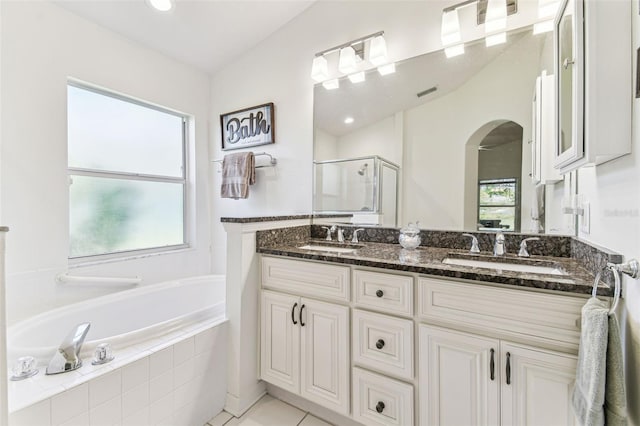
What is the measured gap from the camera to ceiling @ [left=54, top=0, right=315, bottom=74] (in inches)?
76.1

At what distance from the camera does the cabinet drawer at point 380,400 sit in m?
1.23

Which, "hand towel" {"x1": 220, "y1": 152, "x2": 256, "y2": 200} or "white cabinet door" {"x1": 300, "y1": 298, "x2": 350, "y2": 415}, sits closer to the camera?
"white cabinet door" {"x1": 300, "y1": 298, "x2": 350, "y2": 415}

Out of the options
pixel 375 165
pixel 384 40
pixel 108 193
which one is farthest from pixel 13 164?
pixel 384 40

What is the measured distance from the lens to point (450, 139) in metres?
1.69

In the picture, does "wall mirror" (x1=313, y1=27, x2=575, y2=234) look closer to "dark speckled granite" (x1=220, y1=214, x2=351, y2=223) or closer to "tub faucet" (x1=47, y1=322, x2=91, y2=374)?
"dark speckled granite" (x1=220, y1=214, x2=351, y2=223)

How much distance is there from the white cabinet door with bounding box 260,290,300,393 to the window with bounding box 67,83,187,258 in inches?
56.1

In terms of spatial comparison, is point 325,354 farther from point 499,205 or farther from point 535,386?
point 499,205

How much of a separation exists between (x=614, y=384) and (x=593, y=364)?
55 millimetres

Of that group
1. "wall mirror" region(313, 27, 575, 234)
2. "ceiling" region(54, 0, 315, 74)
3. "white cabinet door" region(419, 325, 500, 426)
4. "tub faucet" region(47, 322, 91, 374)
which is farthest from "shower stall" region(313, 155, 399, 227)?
"tub faucet" region(47, 322, 91, 374)

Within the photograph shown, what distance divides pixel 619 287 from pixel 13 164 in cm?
281

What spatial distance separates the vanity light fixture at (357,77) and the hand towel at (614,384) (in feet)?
5.96

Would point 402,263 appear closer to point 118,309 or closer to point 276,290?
point 276,290

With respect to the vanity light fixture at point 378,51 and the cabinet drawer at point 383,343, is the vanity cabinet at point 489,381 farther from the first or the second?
the vanity light fixture at point 378,51

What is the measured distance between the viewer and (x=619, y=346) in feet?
2.41
